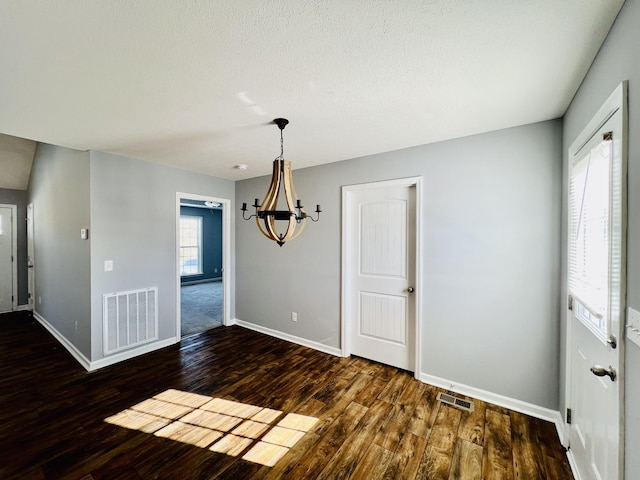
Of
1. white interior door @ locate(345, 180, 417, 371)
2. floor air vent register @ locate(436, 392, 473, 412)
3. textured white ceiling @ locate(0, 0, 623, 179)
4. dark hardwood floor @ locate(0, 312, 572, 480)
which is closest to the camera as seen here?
textured white ceiling @ locate(0, 0, 623, 179)

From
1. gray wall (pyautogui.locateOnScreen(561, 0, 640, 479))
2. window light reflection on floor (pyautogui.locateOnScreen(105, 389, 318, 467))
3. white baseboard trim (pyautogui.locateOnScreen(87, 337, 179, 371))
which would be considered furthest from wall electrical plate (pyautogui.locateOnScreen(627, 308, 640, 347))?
white baseboard trim (pyautogui.locateOnScreen(87, 337, 179, 371))

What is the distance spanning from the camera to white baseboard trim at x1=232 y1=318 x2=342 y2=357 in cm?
348

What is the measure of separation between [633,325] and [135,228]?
4.27 meters

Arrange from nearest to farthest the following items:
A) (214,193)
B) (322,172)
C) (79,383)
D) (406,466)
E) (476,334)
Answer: (406,466) < (476,334) < (79,383) < (322,172) < (214,193)

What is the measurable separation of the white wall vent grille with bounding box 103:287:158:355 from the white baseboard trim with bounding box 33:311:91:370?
0.26 meters

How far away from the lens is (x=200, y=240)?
28.7ft

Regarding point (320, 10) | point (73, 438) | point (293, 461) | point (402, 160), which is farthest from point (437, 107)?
point (73, 438)

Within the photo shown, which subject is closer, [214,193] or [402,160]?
[402,160]

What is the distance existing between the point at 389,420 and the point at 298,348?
5.46ft

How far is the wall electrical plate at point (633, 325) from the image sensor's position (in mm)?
995

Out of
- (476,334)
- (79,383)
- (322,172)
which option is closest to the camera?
(476,334)

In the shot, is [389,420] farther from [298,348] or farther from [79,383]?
[79,383]

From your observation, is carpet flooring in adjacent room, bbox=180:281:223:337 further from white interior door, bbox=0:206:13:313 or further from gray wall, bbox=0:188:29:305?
white interior door, bbox=0:206:13:313

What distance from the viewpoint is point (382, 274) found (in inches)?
124
